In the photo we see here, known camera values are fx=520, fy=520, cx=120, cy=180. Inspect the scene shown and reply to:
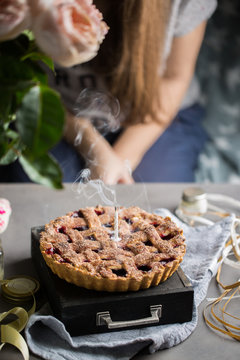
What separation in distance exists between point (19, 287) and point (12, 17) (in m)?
0.51

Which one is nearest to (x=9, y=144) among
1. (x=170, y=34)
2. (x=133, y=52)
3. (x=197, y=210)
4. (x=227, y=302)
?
(x=227, y=302)

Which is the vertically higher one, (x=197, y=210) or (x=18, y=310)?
(x=18, y=310)

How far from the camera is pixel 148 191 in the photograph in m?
1.34

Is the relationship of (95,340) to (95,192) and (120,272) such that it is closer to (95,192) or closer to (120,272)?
(120,272)

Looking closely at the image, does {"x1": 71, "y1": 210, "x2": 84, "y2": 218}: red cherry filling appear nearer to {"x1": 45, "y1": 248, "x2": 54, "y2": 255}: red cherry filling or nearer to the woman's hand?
{"x1": 45, "y1": 248, "x2": 54, "y2": 255}: red cherry filling

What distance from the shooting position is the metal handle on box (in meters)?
0.81

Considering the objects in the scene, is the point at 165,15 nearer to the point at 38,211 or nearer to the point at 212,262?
the point at 38,211

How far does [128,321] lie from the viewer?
82 centimetres

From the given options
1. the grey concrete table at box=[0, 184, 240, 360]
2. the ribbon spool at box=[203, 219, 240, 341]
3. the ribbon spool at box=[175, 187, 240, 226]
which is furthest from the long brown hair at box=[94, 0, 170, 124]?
the ribbon spool at box=[203, 219, 240, 341]

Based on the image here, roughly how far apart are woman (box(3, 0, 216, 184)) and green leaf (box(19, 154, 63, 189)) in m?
0.95

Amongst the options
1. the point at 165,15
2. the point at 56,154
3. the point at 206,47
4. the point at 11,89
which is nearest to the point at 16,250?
the point at 11,89

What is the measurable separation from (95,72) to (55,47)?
134cm

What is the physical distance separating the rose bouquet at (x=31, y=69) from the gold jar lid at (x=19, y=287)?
0.35 metres

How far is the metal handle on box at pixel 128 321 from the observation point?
807mm
